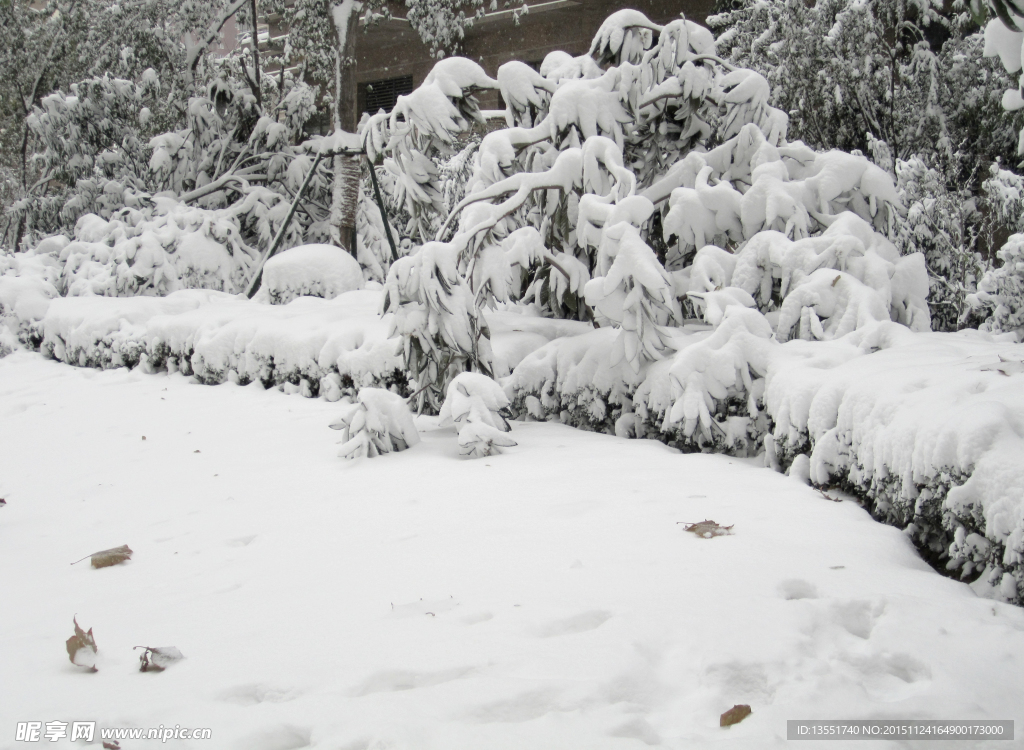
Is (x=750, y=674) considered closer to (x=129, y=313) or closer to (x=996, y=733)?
(x=996, y=733)

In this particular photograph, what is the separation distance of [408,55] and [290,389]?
525 inches

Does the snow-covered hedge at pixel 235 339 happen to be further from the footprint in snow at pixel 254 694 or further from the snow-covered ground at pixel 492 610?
the footprint in snow at pixel 254 694

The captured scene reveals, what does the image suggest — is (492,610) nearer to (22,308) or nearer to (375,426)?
(375,426)

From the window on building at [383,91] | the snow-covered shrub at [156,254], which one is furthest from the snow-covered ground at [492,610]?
the window on building at [383,91]

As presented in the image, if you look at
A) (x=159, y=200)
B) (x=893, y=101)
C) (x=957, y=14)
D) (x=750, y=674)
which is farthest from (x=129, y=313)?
(x=957, y=14)

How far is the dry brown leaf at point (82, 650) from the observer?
5.90ft

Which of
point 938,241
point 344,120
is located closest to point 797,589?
point 938,241

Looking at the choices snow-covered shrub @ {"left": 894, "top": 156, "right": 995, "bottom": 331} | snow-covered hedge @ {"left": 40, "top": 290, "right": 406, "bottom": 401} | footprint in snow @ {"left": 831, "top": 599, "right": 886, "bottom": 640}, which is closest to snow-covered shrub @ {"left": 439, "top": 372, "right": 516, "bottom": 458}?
snow-covered hedge @ {"left": 40, "top": 290, "right": 406, "bottom": 401}

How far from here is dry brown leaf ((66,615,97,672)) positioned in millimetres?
1799

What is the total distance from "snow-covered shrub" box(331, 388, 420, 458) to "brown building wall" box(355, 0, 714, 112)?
12754 mm

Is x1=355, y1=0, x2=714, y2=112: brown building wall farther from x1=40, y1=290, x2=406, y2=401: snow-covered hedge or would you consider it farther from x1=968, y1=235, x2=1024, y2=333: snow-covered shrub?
x1=968, y1=235, x2=1024, y2=333: snow-covered shrub

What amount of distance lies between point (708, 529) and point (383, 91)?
56.4 ft

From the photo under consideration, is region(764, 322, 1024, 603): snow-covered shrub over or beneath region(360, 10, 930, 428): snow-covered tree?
beneath

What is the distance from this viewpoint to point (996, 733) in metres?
1.42
